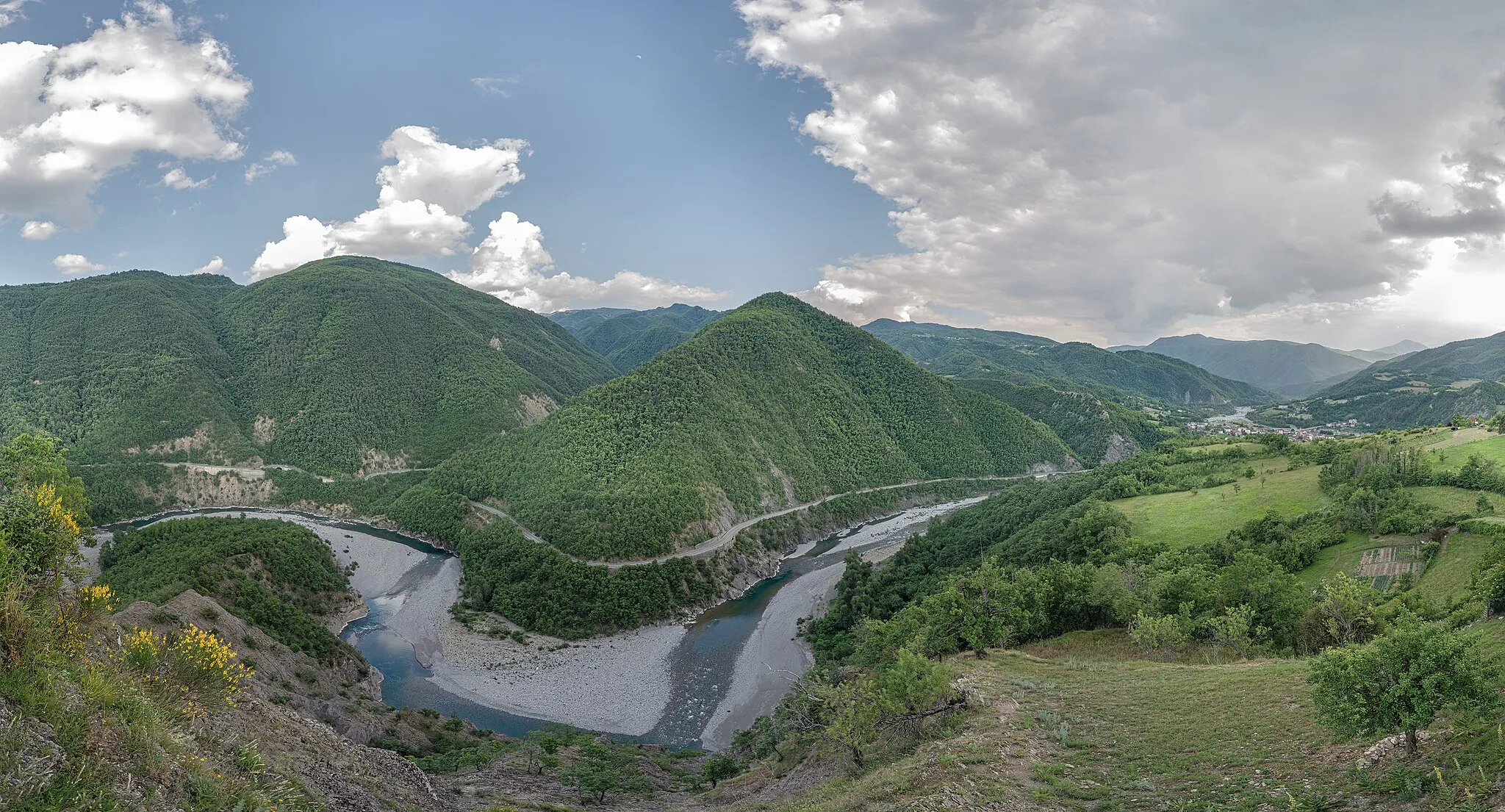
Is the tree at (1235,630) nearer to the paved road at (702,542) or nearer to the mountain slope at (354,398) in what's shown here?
the paved road at (702,542)

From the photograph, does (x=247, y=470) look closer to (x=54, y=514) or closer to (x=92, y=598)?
(x=54, y=514)

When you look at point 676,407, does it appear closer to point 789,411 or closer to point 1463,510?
point 789,411

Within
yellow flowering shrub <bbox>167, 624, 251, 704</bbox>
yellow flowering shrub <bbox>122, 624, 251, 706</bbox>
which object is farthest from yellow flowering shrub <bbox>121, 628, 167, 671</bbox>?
yellow flowering shrub <bbox>167, 624, 251, 704</bbox>

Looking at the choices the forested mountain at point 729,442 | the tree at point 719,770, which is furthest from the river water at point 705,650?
the forested mountain at point 729,442

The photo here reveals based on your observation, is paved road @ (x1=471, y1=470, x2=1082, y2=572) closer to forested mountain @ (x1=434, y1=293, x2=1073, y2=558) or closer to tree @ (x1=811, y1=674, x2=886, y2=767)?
forested mountain @ (x1=434, y1=293, x2=1073, y2=558)

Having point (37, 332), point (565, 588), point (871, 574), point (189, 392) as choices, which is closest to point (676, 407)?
point (565, 588)

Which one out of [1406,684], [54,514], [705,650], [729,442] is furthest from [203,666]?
[729,442]
